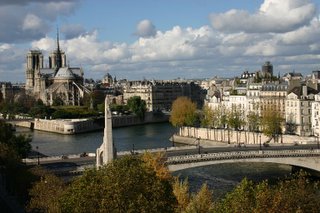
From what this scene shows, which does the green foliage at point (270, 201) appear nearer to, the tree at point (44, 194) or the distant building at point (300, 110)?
the tree at point (44, 194)

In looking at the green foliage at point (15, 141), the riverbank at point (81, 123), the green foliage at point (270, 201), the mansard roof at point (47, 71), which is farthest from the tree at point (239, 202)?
the mansard roof at point (47, 71)

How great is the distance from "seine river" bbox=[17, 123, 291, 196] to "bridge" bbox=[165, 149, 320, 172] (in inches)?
61.3

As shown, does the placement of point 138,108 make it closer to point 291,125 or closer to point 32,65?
point 291,125

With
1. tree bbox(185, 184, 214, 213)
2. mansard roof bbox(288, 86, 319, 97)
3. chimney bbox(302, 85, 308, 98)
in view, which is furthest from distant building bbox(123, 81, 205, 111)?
tree bbox(185, 184, 214, 213)

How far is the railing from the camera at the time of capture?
4689cm

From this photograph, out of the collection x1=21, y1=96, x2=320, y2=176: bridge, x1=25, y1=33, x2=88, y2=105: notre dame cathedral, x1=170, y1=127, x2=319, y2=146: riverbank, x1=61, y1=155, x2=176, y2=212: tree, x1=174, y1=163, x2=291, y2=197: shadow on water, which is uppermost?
x1=25, y1=33, x2=88, y2=105: notre dame cathedral

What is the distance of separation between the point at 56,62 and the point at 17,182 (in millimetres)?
149075

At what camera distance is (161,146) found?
76.2m

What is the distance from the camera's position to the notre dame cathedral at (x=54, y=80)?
154 metres

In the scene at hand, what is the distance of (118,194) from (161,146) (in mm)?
52692

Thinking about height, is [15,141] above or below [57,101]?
below

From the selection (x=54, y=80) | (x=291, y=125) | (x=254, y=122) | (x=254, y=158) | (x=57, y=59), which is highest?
(x=57, y=59)

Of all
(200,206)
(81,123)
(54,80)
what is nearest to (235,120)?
(81,123)

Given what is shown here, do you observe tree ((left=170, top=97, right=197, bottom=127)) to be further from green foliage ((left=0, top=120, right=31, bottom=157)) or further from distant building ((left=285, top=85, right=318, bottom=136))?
green foliage ((left=0, top=120, right=31, bottom=157))
